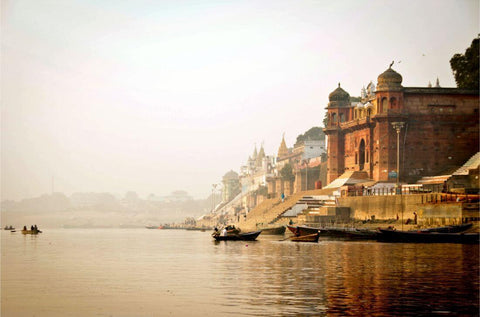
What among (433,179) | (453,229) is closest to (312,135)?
(433,179)

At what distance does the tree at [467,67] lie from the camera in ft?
275

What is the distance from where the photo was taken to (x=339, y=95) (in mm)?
95375

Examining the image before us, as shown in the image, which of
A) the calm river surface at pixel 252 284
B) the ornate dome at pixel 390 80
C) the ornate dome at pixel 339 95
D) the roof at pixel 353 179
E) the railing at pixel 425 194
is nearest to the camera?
the calm river surface at pixel 252 284

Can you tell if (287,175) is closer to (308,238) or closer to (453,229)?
(308,238)

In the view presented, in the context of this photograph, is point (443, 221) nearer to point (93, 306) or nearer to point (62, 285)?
point (62, 285)

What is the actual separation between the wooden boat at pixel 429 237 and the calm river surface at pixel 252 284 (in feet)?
15.7

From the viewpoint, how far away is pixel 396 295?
2466 centimetres

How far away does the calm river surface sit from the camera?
22375mm

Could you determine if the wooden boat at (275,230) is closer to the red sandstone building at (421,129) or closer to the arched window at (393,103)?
the red sandstone building at (421,129)

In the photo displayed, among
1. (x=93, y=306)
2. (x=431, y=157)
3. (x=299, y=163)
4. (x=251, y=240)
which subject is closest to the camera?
(x=93, y=306)

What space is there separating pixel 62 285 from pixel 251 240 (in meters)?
33.0

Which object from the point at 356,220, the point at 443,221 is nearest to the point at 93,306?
the point at 443,221

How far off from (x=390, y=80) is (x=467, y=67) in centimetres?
1395

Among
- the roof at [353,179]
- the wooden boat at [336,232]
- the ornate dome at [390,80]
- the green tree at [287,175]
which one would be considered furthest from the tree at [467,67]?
the green tree at [287,175]
